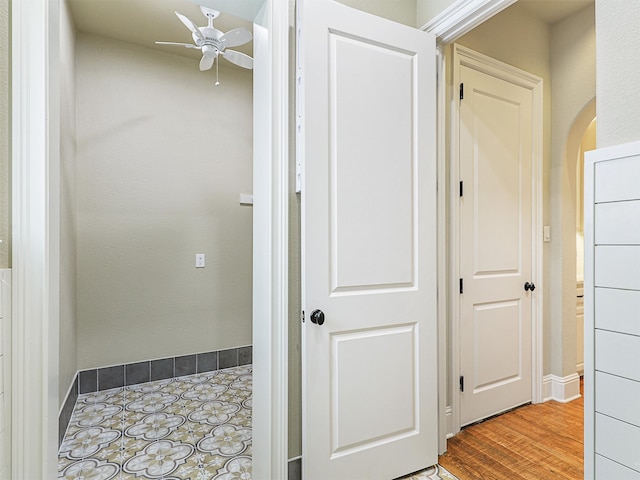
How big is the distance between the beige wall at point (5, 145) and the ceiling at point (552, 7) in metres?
2.95

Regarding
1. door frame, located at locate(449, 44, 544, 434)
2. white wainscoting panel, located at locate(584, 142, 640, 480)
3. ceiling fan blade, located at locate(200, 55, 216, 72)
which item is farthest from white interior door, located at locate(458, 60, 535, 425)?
ceiling fan blade, located at locate(200, 55, 216, 72)

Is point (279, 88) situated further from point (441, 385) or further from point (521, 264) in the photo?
point (521, 264)

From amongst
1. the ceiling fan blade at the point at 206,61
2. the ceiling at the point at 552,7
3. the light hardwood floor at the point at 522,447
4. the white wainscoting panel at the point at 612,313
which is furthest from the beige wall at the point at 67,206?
the ceiling at the point at 552,7

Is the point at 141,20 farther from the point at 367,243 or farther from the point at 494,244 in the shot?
the point at 494,244

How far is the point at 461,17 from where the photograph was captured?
5.68ft

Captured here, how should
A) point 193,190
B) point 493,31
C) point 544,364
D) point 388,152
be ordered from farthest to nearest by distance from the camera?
point 193,190 → point 544,364 → point 493,31 → point 388,152

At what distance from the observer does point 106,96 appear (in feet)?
9.68

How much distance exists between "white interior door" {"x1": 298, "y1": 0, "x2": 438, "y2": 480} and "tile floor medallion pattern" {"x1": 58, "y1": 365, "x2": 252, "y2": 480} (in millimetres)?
716

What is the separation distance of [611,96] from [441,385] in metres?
1.54

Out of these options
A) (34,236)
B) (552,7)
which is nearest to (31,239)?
(34,236)

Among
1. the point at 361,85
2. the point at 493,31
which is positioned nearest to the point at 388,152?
the point at 361,85

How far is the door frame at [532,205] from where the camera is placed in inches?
86.4

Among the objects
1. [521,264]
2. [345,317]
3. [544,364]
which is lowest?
[544,364]

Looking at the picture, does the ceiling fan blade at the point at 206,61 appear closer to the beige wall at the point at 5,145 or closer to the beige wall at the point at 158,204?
the beige wall at the point at 158,204
